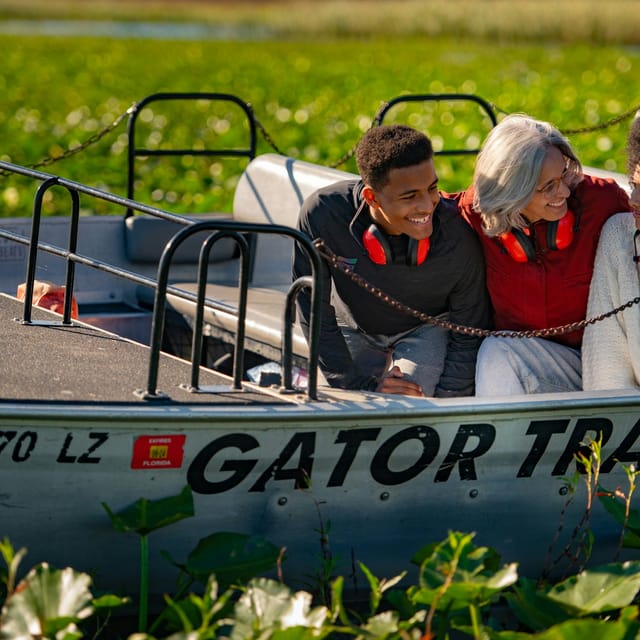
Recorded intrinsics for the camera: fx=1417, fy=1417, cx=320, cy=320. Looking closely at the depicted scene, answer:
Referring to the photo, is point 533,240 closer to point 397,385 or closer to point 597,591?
point 397,385

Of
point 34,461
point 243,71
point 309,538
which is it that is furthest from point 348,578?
point 243,71

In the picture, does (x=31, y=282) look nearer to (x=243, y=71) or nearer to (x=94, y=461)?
(x=94, y=461)

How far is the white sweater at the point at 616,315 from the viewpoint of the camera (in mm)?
4344

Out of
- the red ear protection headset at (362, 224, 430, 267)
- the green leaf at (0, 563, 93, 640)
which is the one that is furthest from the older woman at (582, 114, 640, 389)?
the green leaf at (0, 563, 93, 640)

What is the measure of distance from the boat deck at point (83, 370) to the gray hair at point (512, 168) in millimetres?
933

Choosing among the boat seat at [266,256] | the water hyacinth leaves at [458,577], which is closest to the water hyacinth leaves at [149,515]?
the water hyacinth leaves at [458,577]

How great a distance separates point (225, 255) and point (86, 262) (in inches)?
88.9

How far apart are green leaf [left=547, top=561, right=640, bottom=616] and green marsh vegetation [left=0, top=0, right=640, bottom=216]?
3.01 m

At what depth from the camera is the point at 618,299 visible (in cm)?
436

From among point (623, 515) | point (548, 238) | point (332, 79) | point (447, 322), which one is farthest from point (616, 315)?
point (332, 79)

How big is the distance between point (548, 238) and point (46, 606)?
1.93 m

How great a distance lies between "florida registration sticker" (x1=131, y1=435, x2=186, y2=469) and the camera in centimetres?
379

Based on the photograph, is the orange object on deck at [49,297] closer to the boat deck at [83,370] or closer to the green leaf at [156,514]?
the boat deck at [83,370]

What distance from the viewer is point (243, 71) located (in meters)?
24.2
